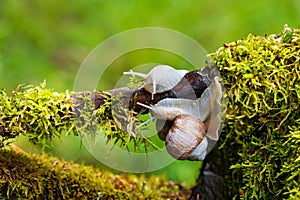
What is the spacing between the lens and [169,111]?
8.27 ft

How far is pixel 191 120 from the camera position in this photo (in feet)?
8.19

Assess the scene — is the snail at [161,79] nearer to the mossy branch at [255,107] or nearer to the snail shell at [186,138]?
the mossy branch at [255,107]

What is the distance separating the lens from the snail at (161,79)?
8.04 ft

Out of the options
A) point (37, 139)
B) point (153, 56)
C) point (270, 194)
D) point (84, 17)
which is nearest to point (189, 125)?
point (270, 194)

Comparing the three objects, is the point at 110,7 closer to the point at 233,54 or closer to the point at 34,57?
the point at 34,57

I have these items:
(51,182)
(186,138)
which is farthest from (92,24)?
(186,138)

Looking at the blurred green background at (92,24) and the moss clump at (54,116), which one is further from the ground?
the blurred green background at (92,24)

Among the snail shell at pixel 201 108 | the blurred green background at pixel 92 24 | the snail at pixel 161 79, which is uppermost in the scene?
the blurred green background at pixel 92 24

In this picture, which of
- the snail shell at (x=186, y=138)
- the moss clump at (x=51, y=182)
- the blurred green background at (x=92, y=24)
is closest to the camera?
the snail shell at (x=186, y=138)

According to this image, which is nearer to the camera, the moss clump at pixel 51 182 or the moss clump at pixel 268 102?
the moss clump at pixel 268 102

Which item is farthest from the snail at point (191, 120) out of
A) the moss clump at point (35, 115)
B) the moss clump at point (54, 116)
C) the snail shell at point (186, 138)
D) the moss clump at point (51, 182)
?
the moss clump at point (51, 182)

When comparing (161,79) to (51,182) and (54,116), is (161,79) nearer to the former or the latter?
(54,116)

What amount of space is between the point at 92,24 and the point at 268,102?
5.00 metres

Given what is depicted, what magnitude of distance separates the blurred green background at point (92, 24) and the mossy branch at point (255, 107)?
305 cm
